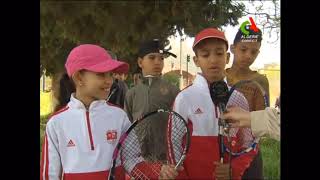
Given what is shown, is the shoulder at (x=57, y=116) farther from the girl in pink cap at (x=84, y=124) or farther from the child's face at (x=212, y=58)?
the child's face at (x=212, y=58)

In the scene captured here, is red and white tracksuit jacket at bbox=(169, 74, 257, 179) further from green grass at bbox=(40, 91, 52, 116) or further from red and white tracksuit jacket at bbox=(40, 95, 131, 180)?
green grass at bbox=(40, 91, 52, 116)

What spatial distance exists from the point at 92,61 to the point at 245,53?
2.54 ft

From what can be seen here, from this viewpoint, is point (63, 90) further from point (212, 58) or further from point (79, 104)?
point (212, 58)

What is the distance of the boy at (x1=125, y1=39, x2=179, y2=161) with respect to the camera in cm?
234

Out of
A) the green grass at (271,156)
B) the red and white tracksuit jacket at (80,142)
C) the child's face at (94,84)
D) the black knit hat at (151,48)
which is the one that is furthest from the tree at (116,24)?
the green grass at (271,156)

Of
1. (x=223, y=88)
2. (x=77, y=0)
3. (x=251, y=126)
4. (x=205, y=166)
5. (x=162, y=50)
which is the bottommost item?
(x=205, y=166)

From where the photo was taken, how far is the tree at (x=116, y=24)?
2312 millimetres

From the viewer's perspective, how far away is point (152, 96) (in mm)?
2350

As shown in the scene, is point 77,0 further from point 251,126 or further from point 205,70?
point 251,126

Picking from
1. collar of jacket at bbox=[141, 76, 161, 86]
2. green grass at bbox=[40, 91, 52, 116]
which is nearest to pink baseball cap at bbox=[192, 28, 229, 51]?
collar of jacket at bbox=[141, 76, 161, 86]

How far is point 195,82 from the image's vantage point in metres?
2.38

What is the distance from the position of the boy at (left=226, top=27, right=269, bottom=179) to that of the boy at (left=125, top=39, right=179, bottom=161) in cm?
31

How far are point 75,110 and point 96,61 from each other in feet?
0.87
